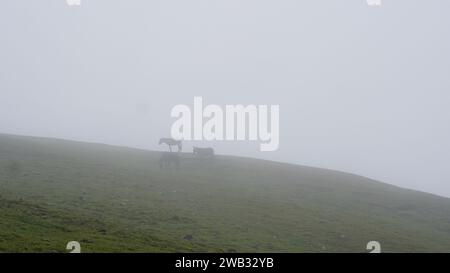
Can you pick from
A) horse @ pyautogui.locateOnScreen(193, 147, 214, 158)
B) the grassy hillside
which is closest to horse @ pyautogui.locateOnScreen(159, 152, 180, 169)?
the grassy hillside

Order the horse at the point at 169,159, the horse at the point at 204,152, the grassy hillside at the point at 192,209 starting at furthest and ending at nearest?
the horse at the point at 204,152 < the horse at the point at 169,159 < the grassy hillside at the point at 192,209

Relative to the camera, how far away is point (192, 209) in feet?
102

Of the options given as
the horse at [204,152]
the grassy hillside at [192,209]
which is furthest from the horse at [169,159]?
the horse at [204,152]

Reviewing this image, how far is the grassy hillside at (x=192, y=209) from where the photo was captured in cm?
2145

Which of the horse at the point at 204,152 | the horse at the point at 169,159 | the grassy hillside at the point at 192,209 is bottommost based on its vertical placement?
the grassy hillside at the point at 192,209

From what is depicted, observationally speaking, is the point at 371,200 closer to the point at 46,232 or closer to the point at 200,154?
the point at 200,154

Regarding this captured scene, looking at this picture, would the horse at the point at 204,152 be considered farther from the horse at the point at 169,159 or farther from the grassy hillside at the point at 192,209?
the horse at the point at 169,159

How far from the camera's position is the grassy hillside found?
2145cm

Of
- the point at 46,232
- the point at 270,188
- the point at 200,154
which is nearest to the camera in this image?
the point at 46,232

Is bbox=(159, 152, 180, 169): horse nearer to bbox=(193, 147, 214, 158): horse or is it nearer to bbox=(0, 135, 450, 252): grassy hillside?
bbox=(0, 135, 450, 252): grassy hillside

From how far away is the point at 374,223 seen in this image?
113 ft

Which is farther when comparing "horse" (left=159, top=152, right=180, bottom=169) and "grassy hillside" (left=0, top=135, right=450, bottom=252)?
"horse" (left=159, top=152, right=180, bottom=169)
